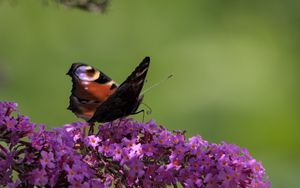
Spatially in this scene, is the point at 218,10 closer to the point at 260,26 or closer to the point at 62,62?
the point at 260,26

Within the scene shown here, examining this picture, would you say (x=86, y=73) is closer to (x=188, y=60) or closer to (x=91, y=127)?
(x=91, y=127)

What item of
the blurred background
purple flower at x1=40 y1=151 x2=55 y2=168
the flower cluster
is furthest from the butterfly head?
the blurred background

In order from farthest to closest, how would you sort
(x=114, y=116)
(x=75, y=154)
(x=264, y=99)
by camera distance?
(x=264, y=99), (x=114, y=116), (x=75, y=154)

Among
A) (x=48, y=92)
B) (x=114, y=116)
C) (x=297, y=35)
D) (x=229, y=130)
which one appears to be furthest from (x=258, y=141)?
(x=114, y=116)

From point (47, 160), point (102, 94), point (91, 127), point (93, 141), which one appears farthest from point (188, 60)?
point (47, 160)

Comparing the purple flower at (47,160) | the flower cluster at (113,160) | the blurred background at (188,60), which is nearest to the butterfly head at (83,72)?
the flower cluster at (113,160)

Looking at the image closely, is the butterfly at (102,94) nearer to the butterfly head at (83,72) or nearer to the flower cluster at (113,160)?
the butterfly head at (83,72)
